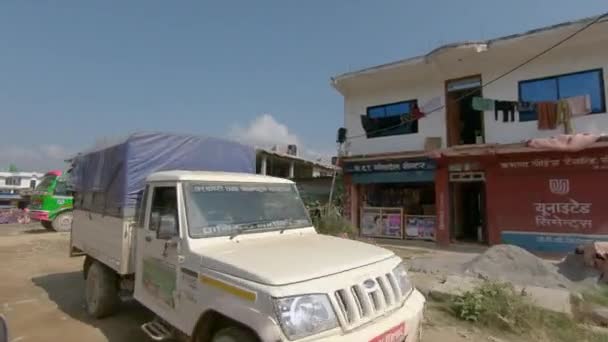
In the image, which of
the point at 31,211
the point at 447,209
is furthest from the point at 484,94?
the point at 31,211

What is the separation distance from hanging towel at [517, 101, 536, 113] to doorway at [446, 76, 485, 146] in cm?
133

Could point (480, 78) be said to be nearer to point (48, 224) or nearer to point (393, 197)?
point (393, 197)

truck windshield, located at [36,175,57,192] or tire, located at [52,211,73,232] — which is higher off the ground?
truck windshield, located at [36,175,57,192]

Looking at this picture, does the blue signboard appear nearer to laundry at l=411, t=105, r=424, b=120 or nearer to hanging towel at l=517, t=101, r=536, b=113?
laundry at l=411, t=105, r=424, b=120

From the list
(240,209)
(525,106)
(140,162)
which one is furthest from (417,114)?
(240,209)

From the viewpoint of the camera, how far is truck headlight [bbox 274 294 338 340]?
2330 millimetres

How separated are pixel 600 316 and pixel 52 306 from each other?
8339 mm

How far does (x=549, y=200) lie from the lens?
10.6 metres

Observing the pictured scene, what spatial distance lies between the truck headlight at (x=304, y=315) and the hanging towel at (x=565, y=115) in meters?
11.2

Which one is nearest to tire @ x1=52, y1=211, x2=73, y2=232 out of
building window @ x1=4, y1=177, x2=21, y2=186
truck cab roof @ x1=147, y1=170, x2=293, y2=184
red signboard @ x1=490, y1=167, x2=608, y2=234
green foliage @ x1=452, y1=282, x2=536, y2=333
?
truck cab roof @ x1=147, y1=170, x2=293, y2=184

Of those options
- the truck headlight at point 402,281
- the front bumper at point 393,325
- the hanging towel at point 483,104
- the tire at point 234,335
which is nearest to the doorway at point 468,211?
the hanging towel at point 483,104

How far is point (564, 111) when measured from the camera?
1059 cm

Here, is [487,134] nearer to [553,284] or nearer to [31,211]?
[553,284]

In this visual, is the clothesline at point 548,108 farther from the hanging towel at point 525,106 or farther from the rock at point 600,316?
the rock at point 600,316
